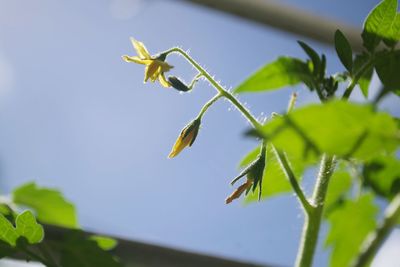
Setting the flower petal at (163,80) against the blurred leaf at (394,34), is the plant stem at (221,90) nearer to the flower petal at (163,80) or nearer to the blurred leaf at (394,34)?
the flower petal at (163,80)

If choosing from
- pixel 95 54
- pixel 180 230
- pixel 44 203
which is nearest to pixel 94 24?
pixel 95 54

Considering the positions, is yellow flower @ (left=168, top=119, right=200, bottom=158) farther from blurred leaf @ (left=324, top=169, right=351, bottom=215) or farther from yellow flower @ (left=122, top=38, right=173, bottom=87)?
blurred leaf @ (left=324, top=169, right=351, bottom=215)

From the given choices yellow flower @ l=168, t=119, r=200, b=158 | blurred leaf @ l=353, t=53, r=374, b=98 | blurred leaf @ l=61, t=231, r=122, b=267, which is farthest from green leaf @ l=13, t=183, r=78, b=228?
blurred leaf @ l=353, t=53, r=374, b=98

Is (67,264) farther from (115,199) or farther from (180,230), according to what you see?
(115,199)

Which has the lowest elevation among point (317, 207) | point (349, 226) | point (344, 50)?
point (349, 226)

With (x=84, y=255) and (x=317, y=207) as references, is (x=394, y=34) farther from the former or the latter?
(x=84, y=255)

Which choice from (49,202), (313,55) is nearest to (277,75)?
(313,55)

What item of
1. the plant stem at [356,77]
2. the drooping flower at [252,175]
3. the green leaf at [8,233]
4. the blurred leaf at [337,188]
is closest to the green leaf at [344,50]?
the plant stem at [356,77]
